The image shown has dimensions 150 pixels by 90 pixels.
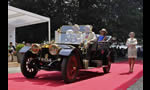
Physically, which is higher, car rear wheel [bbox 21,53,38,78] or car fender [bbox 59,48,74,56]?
car fender [bbox 59,48,74,56]

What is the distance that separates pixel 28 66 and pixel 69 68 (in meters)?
1.53

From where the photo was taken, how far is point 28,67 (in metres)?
6.26

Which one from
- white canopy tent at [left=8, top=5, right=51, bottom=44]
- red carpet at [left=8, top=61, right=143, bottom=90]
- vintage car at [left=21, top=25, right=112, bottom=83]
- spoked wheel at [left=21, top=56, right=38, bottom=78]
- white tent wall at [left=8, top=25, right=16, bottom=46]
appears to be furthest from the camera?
white tent wall at [left=8, top=25, right=16, bottom=46]

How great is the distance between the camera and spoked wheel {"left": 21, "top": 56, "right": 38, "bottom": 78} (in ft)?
20.0

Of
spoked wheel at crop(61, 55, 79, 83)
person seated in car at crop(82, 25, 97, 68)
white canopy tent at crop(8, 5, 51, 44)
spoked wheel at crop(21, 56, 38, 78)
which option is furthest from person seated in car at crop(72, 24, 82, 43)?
white canopy tent at crop(8, 5, 51, 44)

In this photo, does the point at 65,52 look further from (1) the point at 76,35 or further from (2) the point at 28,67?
(2) the point at 28,67

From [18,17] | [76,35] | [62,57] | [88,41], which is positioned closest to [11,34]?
[18,17]

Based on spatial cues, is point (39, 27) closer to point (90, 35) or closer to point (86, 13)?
point (86, 13)

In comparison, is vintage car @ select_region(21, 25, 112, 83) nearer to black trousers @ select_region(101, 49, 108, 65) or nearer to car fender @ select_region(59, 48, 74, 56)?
car fender @ select_region(59, 48, 74, 56)

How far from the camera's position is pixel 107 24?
23531 mm

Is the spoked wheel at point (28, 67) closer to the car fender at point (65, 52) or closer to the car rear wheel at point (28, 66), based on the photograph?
the car rear wheel at point (28, 66)
